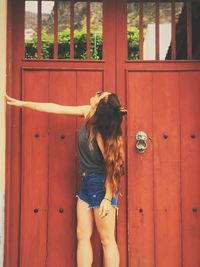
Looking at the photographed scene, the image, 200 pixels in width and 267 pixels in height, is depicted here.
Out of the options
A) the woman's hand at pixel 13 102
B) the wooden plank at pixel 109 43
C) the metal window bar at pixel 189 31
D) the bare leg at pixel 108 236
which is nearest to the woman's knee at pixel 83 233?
the bare leg at pixel 108 236

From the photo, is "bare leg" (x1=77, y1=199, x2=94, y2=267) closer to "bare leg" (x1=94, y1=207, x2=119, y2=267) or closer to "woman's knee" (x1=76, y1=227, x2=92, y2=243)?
"woman's knee" (x1=76, y1=227, x2=92, y2=243)

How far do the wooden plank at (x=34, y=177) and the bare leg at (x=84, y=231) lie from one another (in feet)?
1.43

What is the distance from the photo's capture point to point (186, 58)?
447cm

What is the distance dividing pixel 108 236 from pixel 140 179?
69 cm

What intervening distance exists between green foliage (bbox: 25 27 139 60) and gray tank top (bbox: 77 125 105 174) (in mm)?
928

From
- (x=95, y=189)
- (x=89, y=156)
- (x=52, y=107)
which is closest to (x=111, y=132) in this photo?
(x=89, y=156)

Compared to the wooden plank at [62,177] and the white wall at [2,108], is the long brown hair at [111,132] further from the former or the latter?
the white wall at [2,108]

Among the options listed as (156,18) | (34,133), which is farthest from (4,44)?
(156,18)

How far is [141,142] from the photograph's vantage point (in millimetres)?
4250

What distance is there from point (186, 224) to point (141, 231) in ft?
1.38

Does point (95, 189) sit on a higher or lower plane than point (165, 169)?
lower

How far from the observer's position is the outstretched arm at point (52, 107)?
156 inches

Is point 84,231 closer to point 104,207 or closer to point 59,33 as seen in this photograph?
point 104,207

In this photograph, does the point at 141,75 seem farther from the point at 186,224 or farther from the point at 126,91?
the point at 186,224
